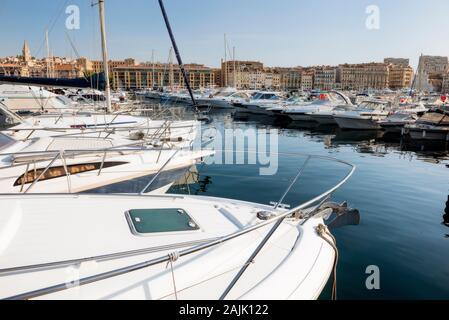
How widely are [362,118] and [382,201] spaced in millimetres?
16121

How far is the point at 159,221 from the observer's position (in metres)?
3.17

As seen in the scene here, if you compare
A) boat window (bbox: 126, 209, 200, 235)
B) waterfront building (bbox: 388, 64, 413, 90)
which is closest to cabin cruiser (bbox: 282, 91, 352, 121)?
boat window (bbox: 126, 209, 200, 235)

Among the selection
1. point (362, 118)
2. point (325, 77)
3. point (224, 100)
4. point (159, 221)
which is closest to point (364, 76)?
point (325, 77)

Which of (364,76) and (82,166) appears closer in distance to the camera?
(82,166)

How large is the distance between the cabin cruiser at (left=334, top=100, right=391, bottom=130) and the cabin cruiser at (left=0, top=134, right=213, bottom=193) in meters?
18.0

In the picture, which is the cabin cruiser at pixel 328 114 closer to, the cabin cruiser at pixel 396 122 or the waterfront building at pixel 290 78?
the cabin cruiser at pixel 396 122

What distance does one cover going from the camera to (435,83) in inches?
4926

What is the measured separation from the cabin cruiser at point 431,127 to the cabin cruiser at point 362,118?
2.79 m

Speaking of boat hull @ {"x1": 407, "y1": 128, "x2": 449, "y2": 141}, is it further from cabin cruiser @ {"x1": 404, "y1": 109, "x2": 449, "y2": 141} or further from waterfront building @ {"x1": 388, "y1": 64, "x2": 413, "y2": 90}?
waterfront building @ {"x1": 388, "y1": 64, "x2": 413, "y2": 90}

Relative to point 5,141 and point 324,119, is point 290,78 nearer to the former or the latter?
point 324,119

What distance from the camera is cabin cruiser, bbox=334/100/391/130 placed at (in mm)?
22625

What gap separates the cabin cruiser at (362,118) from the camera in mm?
22625
